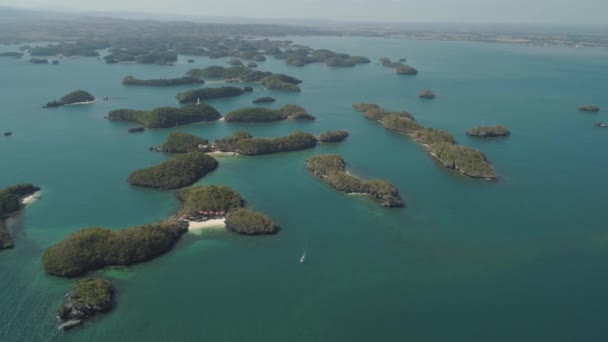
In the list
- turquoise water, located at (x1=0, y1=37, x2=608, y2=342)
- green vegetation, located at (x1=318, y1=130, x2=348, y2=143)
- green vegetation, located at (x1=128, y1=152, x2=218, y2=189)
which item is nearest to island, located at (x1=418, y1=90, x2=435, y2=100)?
turquoise water, located at (x1=0, y1=37, x2=608, y2=342)

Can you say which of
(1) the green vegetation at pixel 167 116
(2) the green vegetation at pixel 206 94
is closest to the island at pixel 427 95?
(2) the green vegetation at pixel 206 94

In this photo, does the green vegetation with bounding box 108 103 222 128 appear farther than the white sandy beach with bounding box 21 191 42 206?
Yes

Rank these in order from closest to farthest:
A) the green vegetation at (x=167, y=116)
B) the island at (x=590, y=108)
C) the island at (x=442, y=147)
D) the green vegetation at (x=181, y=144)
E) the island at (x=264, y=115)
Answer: the island at (x=442, y=147), the green vegetation at (x=181, y=144), the green vegetation at (x=167, y=116), the island at (x=264, y=115), the island at (x=590, y=108)

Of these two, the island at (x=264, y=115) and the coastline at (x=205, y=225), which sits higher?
the island at (x=264, y=115)

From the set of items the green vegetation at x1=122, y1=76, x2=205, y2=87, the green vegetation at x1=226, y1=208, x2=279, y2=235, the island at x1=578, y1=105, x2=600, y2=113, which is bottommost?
the green vegetation at x1=226, y1=208, x2=279, y2=235

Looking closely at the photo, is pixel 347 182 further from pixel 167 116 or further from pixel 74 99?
pixel 74 99

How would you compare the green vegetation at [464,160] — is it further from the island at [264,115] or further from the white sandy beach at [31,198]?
the white sandy beach at [31,198]

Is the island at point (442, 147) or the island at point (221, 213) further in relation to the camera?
the island at point (442, 147)

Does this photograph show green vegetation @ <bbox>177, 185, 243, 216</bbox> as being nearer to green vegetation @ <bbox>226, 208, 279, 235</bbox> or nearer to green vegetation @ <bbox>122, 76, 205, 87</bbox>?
green vegetation @ <bbox>226, 208, 279, 235</bbox>
